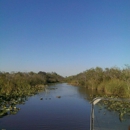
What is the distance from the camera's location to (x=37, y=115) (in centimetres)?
1231

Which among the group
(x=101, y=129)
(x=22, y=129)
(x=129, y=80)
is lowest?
(x=22, y=129)

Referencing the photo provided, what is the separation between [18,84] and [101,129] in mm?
21094

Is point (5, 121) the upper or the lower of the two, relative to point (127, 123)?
lower

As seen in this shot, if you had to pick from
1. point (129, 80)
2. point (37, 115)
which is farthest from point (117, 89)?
point (37, 115)

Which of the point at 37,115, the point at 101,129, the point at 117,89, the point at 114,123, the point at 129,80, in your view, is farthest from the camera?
the point at 117,89

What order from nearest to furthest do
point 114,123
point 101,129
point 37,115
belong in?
point 101,129 → point 114,123 → point 37,115

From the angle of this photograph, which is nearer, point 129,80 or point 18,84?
point 129,80

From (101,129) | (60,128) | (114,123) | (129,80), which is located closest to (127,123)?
(114,123)

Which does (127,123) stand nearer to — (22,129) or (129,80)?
(22,129)

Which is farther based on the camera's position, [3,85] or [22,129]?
[3,85]

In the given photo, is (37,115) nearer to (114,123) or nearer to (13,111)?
(13,111)

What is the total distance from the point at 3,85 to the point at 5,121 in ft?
35.0

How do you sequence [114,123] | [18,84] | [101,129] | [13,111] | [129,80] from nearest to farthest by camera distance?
[101,129] → [114,123] → [13,111] → [129,80] → [18,84]

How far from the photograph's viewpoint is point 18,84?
981 inches
